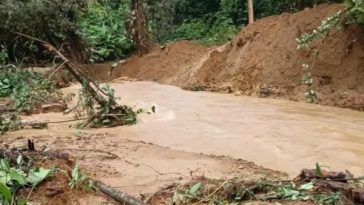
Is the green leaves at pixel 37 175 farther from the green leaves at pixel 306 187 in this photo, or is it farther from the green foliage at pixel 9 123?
the green foliage at pixel 9 123

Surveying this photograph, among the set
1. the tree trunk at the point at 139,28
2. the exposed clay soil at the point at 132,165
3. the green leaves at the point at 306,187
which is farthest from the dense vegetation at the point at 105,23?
the green leaves at the point at 306,187

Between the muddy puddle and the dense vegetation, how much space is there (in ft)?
9.36

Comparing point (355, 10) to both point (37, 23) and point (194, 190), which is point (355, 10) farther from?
point (37, 23)

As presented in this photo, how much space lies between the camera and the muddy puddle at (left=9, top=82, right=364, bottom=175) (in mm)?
6906

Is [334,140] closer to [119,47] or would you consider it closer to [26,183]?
[26,183]

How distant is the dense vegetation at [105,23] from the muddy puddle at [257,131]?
2.85 m

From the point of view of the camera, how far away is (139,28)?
21547 mm

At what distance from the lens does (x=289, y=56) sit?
1489cm

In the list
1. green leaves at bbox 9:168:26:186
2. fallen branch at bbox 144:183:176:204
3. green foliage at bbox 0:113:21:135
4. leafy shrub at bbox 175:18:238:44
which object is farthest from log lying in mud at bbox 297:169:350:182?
leafy shrub at bbox 175:18:238:44

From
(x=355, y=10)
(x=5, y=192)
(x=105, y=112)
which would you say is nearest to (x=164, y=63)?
(x=355, y=10)

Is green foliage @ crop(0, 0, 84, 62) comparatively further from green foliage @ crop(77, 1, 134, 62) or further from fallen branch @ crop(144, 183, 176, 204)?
fallen branch @ crop(144, 183, 176, 204)

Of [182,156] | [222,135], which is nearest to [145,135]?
[222,135]

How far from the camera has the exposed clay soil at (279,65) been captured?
42.8ft

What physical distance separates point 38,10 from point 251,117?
9767 millimetres
